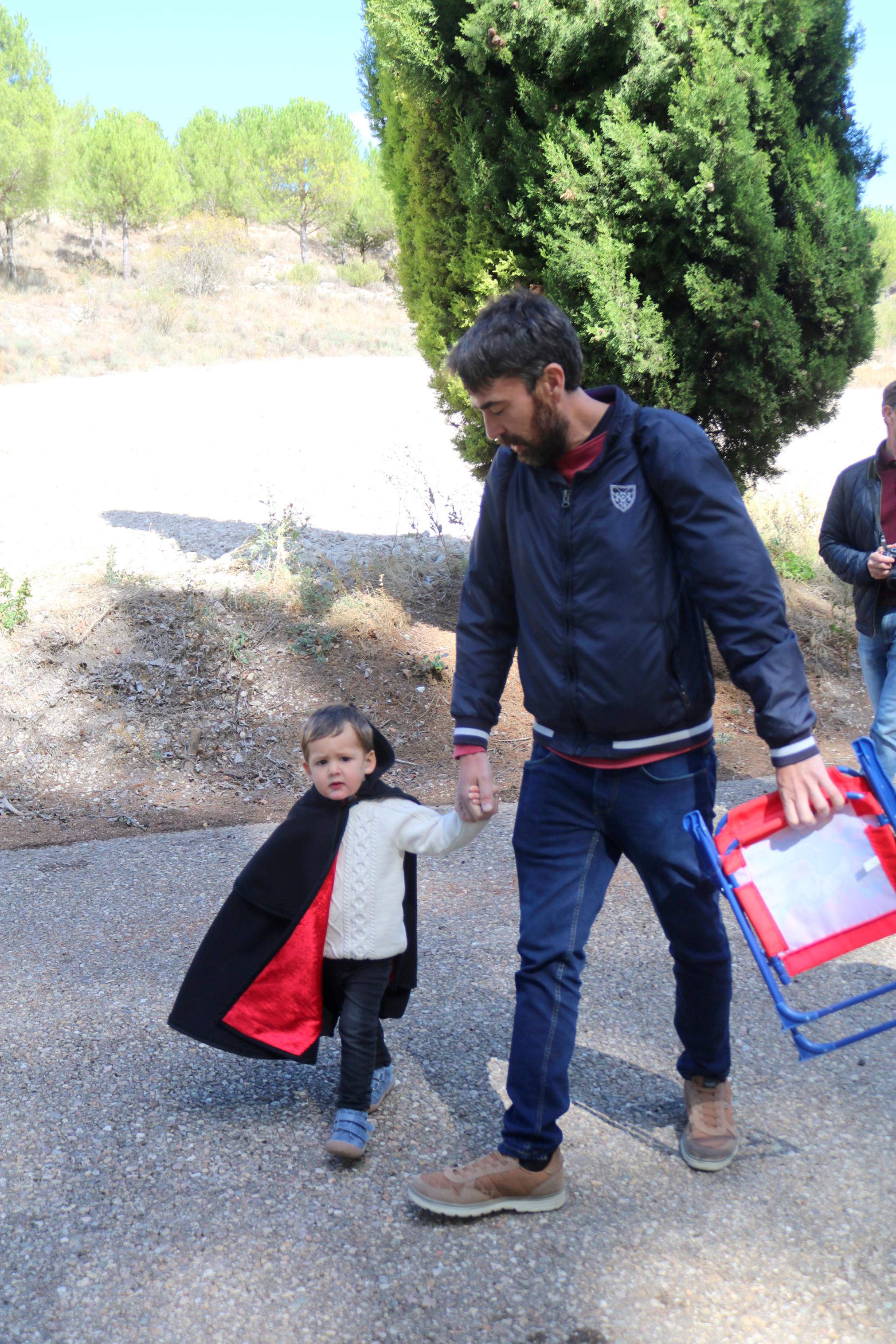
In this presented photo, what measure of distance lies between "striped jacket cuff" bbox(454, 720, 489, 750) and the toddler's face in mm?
274

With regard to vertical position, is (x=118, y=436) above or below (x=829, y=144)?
below

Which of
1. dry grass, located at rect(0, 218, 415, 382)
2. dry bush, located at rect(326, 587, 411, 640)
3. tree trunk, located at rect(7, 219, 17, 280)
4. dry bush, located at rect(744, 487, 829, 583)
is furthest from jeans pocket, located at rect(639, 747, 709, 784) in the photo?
tree trunk, located at rect(7, 219, 17, 280)

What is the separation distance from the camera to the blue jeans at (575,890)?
2.43 meters

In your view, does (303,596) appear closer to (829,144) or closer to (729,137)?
(729,137)

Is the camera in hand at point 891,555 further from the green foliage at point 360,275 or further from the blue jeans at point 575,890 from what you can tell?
the green foliage at point 360,275

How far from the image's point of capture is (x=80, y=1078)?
9.96 ft

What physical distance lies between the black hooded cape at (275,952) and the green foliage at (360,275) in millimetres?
44080

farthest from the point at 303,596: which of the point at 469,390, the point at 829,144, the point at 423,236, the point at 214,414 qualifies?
the point at 214,414

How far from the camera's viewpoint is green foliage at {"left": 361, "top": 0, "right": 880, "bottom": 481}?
5.80m

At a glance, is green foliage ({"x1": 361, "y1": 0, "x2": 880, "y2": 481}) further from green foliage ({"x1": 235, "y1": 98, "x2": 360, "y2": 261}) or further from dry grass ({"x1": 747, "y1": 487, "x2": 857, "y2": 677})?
green foliage ({"x1": 235, "y1": 98, "x2": 360, "y2": 261})

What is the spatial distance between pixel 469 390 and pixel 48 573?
6.11m

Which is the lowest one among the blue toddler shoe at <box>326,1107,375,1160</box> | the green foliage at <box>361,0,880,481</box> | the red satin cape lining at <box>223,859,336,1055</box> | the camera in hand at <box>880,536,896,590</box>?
the blue toddler shoe at <box>326,1107,375,1160</box>

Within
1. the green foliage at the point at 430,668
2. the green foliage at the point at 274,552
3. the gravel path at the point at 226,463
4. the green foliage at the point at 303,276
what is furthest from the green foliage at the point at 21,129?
the green foliage at the point at 430,668

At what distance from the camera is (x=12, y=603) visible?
6.87 m
